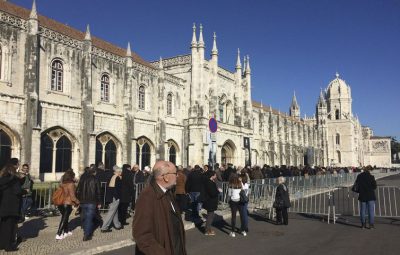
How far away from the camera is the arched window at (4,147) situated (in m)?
18.4

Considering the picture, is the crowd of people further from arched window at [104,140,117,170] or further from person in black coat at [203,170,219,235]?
arched window at [104,140,117,170]

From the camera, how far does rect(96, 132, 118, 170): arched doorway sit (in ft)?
79.7

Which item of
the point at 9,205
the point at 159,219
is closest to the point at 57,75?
the point at 9,205

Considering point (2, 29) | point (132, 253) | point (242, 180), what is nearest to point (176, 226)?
point (132, 253)

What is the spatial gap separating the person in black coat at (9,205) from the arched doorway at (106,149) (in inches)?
653

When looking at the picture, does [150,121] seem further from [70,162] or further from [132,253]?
[132,253]

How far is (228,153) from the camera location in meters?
39.4

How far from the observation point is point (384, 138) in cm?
10888

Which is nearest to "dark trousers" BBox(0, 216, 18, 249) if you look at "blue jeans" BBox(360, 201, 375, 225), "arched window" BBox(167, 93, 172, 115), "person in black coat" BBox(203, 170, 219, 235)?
"person in black coat" BBox(203, 170, 219, 235)

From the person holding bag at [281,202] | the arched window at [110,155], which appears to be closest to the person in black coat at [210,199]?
the person holding bag at [281,202]

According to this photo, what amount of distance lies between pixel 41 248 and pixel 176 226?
5.52m

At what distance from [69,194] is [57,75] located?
15.0 m

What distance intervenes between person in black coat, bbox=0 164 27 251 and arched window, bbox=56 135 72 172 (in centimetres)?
1439

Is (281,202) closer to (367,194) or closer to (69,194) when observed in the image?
(367,194)
